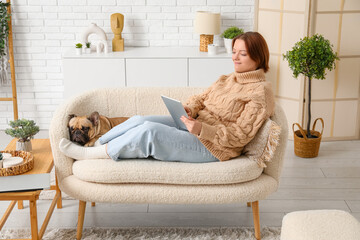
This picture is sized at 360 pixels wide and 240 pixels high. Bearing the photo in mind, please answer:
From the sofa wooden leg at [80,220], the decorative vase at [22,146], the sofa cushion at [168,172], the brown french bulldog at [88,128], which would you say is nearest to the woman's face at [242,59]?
the sofa cushion at [168,172]

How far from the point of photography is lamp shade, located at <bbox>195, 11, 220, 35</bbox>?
430 centimetres

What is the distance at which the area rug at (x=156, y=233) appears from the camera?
2830 mm

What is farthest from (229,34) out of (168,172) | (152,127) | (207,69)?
(168,172)

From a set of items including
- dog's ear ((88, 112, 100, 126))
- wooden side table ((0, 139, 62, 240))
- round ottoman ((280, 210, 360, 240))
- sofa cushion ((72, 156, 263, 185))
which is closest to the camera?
round ottoman ((280, 210, 360, 240))

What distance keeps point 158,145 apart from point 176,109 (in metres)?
0.23

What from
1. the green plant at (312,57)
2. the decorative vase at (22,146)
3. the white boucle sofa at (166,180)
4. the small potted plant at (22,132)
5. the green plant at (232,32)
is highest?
the green plant at (232,32)

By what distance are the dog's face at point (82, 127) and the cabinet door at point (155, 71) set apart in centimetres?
136

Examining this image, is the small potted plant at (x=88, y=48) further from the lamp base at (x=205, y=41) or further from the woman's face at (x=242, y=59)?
the woman's face at (x=242, y=59)

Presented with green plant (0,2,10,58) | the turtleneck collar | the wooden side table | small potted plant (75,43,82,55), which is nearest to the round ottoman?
the turtleneck collar

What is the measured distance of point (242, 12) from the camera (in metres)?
4.57

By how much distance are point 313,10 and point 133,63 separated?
1.57 meters

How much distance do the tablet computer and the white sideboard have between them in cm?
139

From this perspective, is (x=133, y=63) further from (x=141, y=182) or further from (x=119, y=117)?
(x=141, y=182)

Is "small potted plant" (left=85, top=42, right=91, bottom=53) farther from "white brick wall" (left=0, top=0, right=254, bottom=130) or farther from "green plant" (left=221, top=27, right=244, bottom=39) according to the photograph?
"green plant" (left=221, top=27, right=244, bottom=39)
